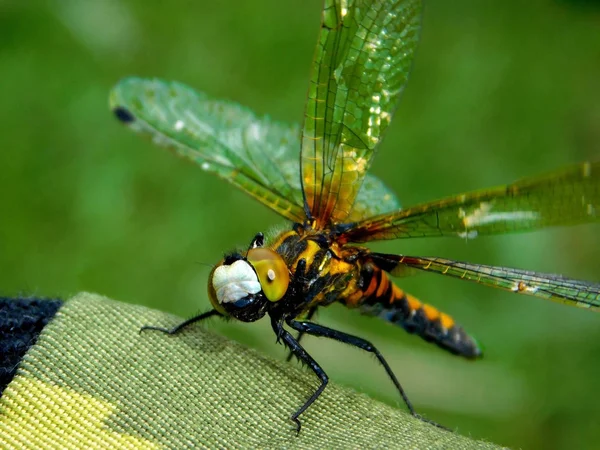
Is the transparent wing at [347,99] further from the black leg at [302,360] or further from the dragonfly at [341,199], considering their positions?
the black leg at [302,360]

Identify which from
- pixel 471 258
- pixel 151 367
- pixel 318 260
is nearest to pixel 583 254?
pixel 471 258

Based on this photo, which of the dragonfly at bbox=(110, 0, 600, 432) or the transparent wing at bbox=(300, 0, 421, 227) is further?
the transparent wing at bbox=(300, 0, 421, 227)

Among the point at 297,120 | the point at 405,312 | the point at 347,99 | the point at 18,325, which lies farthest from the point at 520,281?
the point at 297,120

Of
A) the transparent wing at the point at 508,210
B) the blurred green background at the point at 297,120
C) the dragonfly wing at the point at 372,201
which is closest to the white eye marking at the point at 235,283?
the transparent wing at the point at 508,210

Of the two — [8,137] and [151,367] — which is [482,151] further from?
[151,367]

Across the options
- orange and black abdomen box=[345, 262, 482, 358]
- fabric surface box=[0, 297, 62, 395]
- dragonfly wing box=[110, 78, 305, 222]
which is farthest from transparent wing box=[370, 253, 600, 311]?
fabric surface box=[0, 297, 62, 395]

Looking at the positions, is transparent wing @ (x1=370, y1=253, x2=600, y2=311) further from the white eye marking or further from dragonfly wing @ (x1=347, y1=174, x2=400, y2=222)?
the white eye marking

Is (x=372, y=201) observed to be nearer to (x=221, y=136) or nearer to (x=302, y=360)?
(x=221, y=136)

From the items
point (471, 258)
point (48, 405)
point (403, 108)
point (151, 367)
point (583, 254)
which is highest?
point (403, 108)
